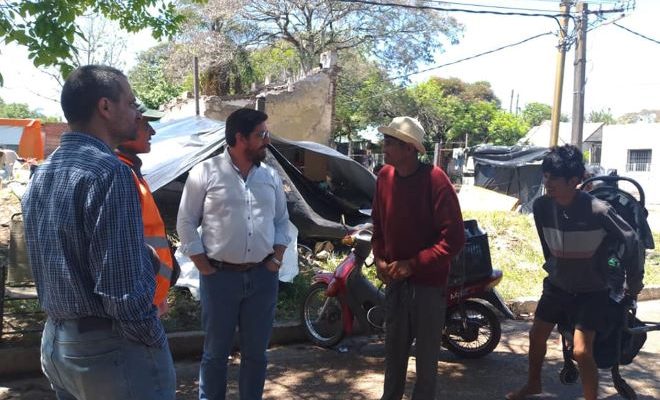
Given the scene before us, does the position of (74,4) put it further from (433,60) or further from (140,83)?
(140,83)

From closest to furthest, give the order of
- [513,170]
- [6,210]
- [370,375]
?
[370,375]
[6,210]
[513,170]

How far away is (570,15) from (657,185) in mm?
16453

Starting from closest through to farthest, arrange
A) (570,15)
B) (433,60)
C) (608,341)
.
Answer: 1. (608,341)
2. (570,15)
3. (433,60)

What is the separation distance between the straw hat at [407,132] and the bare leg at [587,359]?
1.55 metres

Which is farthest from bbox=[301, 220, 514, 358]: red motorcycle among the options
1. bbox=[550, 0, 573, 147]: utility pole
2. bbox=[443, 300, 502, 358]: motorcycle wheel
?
bbox=[550, 0, 573, 147]: utility pole

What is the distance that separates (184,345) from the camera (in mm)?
5383

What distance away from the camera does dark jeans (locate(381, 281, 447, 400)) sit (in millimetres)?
3611

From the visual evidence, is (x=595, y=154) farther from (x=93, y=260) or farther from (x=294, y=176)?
(x=93, y=260)

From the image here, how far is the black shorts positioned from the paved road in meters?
0.77

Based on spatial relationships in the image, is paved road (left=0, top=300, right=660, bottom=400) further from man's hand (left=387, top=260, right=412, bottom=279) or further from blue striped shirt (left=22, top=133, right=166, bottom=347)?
blue striped shirt (left=22, top=133, right=166, bottom=347)

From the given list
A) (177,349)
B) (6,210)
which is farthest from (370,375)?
(6,210)

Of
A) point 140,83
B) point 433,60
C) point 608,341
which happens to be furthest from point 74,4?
point 140,83

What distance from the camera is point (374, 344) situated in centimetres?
582

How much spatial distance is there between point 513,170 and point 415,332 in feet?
53.2
